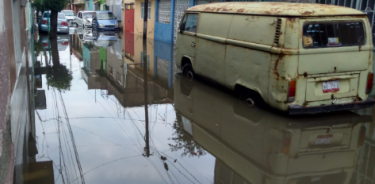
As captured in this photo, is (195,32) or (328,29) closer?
(328,29)

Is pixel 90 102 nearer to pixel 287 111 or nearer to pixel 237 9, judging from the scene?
pixel 237 9

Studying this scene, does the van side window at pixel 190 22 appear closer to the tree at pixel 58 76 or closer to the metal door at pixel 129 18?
the tree at pixel 58 76

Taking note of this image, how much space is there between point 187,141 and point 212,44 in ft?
9.98

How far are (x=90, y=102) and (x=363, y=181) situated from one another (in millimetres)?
5516

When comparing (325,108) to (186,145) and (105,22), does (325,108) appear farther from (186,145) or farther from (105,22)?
(105,22)

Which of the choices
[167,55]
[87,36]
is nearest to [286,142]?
[167,55]

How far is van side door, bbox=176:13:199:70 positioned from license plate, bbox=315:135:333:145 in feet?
13.7

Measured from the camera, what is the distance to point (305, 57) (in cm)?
611

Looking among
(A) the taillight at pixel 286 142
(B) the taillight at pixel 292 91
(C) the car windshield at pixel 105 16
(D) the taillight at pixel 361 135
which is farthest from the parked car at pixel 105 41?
(D) the taillight at pixel 361 135

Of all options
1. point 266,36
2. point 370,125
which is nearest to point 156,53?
point 266,36

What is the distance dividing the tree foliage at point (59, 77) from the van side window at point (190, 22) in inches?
130

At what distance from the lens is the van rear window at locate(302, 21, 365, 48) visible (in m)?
6.16

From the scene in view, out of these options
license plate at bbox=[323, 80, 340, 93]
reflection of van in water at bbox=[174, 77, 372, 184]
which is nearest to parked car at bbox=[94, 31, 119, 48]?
reflection of van in water at bbox=[174, 77, 372, 184]

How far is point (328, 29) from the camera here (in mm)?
6250
